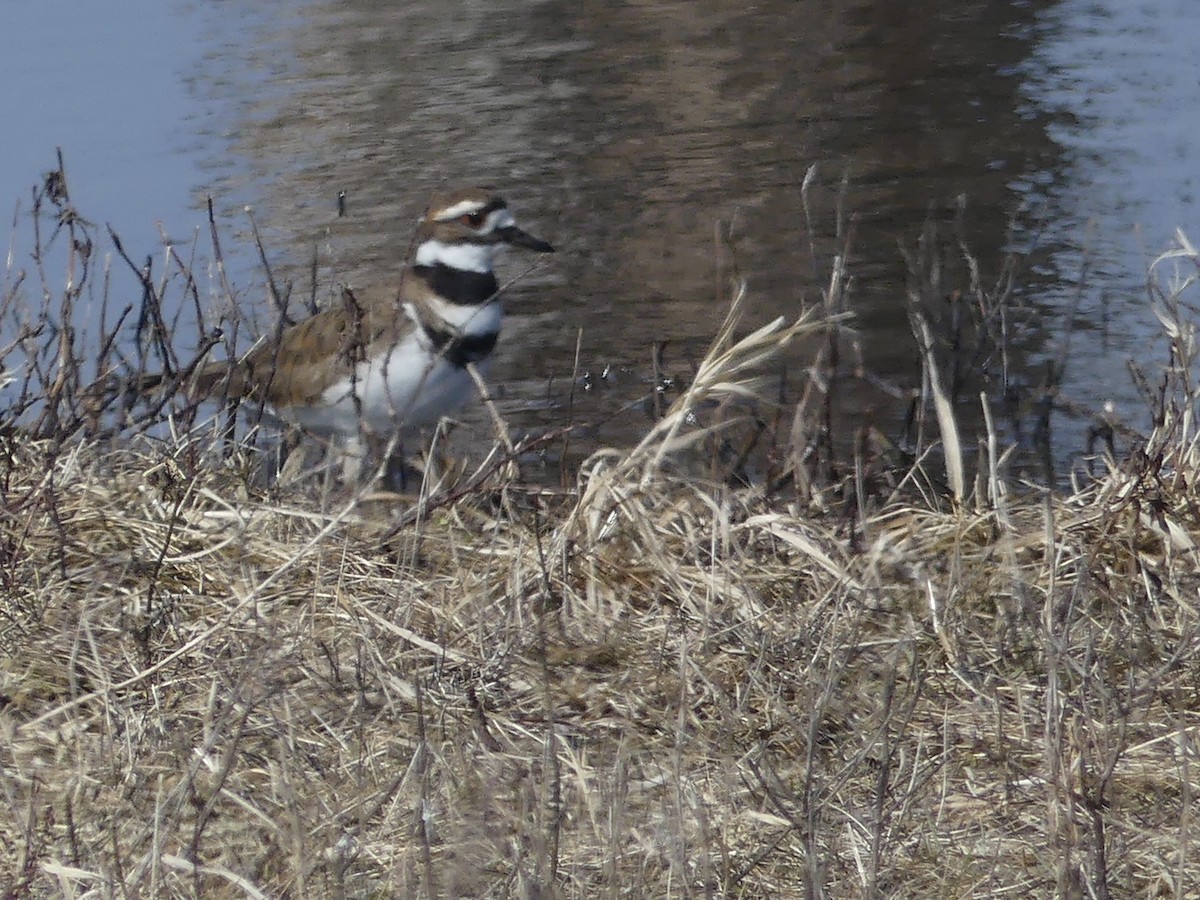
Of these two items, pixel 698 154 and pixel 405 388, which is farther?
pixel 698 154

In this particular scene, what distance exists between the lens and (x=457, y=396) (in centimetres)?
575

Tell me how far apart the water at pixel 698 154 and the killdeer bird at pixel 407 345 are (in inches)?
19.2

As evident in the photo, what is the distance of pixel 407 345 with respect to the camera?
5.66 m

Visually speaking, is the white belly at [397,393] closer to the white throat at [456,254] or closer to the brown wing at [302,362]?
the brown wing at [302,362]

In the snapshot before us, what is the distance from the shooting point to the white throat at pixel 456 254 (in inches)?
236

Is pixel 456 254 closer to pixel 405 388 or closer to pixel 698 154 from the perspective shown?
pixel 405 388

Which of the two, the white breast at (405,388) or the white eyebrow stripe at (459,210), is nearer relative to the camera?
the white breast at (405,388)

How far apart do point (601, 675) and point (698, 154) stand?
6.93 m

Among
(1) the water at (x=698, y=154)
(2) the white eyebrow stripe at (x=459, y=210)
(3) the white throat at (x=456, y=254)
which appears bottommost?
(1) the water at (x=698, y=154)

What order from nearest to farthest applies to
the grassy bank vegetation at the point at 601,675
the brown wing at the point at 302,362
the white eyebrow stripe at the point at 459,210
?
1. the grassy bank vegetation at the point at 601,675
2. the brown wing at the point at 302,362
3. the white eyebrow stripe at the point at 459,210

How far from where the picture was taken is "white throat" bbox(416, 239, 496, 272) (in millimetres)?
5984

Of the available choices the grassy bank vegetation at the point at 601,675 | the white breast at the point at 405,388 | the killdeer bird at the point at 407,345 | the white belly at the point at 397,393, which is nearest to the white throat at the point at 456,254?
the killdeer bird at the point at 407,345

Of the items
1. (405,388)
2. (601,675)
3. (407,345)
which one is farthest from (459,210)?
(601,675)

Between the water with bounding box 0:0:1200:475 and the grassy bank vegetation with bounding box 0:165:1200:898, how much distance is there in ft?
5.30
